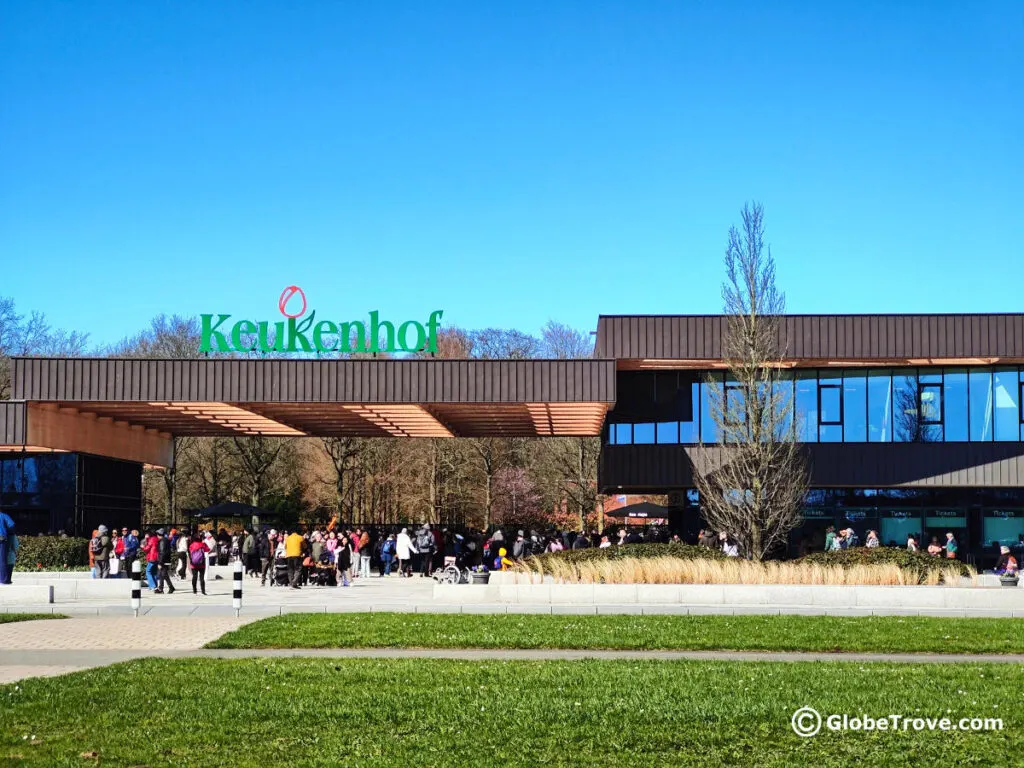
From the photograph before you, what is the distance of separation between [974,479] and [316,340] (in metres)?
22.6

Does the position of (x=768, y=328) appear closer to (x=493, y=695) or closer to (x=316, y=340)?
(x=316, y=340)

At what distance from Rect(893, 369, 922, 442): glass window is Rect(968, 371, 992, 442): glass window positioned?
1.83 m

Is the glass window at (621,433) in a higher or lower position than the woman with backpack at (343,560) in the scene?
higher

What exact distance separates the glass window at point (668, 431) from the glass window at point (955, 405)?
9183 millimetres

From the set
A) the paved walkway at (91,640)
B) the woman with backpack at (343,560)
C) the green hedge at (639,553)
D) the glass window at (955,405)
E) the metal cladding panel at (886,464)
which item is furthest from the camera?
the glass window at (955,405)

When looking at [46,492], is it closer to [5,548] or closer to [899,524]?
[5,548]

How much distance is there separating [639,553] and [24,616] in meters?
15.7

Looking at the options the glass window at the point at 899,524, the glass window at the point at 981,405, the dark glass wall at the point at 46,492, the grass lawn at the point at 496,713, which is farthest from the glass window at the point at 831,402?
the grass lawn at the point at 496,713

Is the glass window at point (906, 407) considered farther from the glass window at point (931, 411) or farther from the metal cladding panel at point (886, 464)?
the metal cladding panel at point (886, 464)

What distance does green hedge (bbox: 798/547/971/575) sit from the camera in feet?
97.8

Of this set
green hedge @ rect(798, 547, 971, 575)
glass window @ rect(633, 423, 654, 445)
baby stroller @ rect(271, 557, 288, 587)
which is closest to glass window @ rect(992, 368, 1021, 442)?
glass window @ rect(633, 423, 654, 445)

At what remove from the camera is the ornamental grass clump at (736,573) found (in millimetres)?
28344

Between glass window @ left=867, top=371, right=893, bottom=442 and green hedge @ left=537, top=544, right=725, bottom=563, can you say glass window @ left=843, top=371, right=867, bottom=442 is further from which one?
green hedge @ left=537, top=544, right=725, bottom=563

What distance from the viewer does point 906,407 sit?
4238 cm
